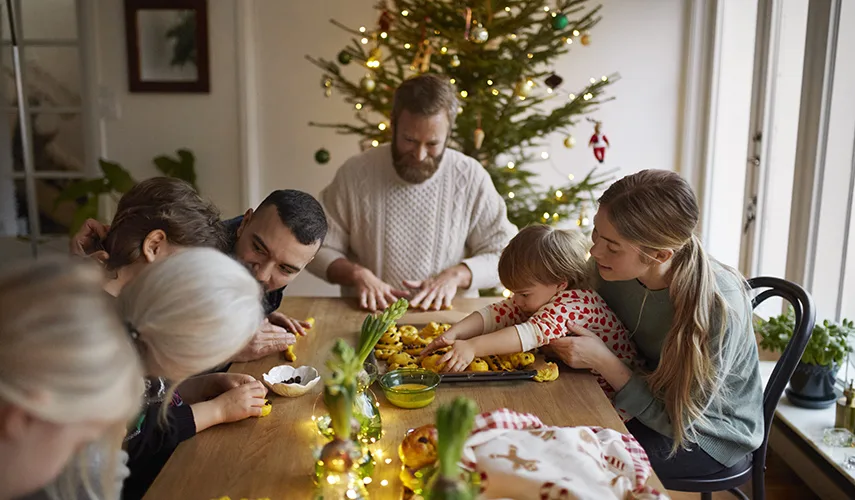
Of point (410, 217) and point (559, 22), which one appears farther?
point (559, 22)

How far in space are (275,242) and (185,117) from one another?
270 centimetres

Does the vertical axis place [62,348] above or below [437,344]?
above

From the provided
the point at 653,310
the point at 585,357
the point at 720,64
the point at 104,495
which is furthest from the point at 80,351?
the point at 720,64

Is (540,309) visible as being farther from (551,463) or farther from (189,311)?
(189,311)

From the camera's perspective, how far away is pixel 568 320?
68.9 inches

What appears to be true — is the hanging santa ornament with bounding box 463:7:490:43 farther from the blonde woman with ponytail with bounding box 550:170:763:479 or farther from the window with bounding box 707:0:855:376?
the blonde woman with ponytail with bounding box 550:170:763:479

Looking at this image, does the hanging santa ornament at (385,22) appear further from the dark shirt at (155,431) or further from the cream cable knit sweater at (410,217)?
the dark shirt at (155,431)

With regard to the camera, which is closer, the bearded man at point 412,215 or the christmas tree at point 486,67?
the bearded man at point 412,215

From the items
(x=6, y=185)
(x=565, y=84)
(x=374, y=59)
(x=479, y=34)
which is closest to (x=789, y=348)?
(x=479, y=34)

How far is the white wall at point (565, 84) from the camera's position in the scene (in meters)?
4.02

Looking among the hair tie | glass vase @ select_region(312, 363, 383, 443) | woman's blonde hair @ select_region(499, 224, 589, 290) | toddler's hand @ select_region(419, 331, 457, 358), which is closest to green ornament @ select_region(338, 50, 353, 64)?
woman's blonde hair @ select_region(499, 224, 589, 290)

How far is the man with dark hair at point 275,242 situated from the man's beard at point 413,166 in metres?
0.68

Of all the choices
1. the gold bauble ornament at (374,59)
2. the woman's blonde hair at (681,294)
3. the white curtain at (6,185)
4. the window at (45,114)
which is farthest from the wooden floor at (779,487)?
the white curtain at (6,185)

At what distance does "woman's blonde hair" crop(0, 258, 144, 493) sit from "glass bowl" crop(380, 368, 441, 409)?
0.64m
